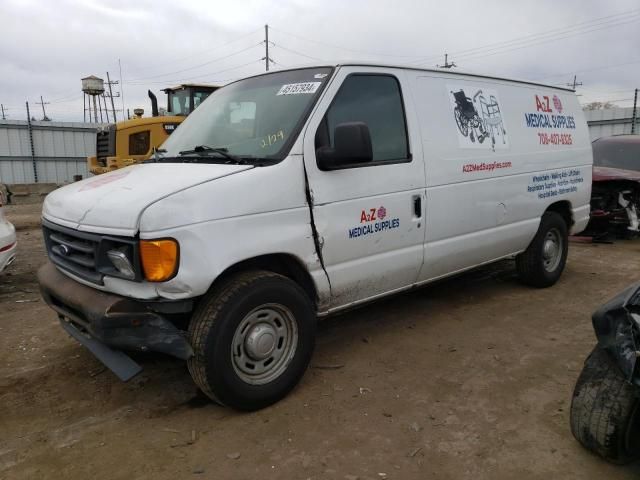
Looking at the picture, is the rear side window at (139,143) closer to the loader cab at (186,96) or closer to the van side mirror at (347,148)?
the loader cab at (186,96)

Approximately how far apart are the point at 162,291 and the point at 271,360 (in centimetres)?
87

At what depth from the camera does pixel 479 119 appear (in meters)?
4.49

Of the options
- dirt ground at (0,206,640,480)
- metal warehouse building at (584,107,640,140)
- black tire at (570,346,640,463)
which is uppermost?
metal warehouse building at (584,107,640,140)

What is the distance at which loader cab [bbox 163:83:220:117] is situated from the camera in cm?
1166

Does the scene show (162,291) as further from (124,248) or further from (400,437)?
(400,437)

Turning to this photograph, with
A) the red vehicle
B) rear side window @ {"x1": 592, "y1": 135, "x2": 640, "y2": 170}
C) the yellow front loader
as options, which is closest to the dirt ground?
the red vehicle

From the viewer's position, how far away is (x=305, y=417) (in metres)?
3.09

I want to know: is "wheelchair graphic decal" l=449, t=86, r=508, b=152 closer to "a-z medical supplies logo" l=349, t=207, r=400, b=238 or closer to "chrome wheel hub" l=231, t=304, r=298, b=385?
"a-z medical supplies logo" l=349, t=207, r=400, b=238

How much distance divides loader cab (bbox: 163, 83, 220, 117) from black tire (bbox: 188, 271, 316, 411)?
949cm

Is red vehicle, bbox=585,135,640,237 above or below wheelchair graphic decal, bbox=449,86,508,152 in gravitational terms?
below

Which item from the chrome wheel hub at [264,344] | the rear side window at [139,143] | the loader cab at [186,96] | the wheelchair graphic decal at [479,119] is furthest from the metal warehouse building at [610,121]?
the chrome wheel hub at [264,344]

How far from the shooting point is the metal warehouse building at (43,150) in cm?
1764

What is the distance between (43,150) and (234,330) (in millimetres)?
18568

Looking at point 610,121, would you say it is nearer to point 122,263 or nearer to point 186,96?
point 186,96
